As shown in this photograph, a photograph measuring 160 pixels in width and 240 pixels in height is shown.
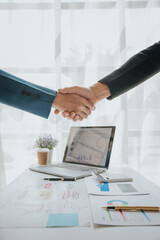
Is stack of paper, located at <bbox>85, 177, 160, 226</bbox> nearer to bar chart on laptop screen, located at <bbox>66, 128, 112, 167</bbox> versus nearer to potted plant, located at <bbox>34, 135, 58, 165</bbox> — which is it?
bar chart on laptop screen, located at <bbox>66, 128, 112, 167</bbox>

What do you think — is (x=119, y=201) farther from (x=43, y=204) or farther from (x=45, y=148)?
(x=45, y=148)

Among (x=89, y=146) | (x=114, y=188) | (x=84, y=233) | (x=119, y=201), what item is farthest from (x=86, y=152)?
(x=84, y=233)

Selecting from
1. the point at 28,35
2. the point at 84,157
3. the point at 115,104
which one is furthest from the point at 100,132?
the point at 28,35

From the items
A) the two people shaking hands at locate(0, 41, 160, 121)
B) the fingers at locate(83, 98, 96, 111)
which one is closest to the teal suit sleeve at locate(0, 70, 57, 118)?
the two people shaking hands at locate(0, 41, 160, 121)

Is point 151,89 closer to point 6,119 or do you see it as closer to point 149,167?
point 149,167

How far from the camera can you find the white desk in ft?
1.65

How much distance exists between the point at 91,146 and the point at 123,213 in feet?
2.68

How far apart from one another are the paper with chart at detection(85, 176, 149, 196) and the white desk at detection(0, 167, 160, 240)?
28 centimetres

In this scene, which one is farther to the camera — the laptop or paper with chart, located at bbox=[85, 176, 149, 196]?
the laptop

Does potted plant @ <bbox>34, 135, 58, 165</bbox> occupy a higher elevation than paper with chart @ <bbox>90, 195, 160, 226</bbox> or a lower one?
lower

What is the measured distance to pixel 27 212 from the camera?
65 centimetres

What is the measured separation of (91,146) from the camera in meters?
1.43

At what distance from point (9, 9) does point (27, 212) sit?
206 cm

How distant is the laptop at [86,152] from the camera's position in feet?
4.28
